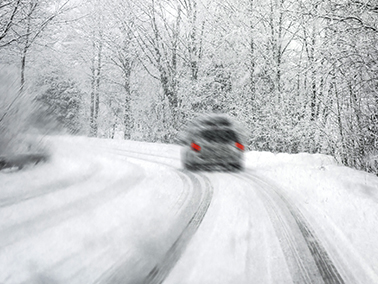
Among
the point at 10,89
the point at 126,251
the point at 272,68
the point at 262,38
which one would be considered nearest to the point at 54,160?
the point at 10,89

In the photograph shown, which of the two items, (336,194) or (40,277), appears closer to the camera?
(40,277)

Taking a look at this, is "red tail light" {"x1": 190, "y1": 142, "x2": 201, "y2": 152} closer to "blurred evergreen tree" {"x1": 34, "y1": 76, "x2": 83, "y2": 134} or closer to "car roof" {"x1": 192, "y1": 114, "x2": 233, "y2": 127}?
"car roof" {"x1": 192, "y1": 114, "x2": 233, "y2": 127}

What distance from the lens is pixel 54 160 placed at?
34.3ft

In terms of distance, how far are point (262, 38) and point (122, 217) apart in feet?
50.1

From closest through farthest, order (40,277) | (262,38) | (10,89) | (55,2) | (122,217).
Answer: (40,277)
(122,217)
(10,89)
(55,2)
(262,38)

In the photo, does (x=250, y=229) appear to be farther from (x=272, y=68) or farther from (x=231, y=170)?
(x=272, y=68)

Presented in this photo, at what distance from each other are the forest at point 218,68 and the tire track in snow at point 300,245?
3.31 meters

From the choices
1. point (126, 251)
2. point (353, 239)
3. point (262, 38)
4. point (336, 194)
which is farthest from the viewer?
point (262, 38)

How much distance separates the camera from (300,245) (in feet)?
12.4

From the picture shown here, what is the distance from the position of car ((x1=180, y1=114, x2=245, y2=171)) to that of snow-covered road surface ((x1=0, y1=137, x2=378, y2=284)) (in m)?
1.45

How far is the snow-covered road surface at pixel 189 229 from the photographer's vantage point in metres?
3.07

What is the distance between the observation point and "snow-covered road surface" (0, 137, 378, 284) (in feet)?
10.1

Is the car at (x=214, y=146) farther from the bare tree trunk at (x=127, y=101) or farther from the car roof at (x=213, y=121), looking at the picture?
the bare tree trunk at (x=127, y=101)

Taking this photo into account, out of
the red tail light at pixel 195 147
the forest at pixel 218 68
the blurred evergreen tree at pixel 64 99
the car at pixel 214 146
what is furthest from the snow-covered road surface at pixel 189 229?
the blurred evergreen tree at pixel 64 99
